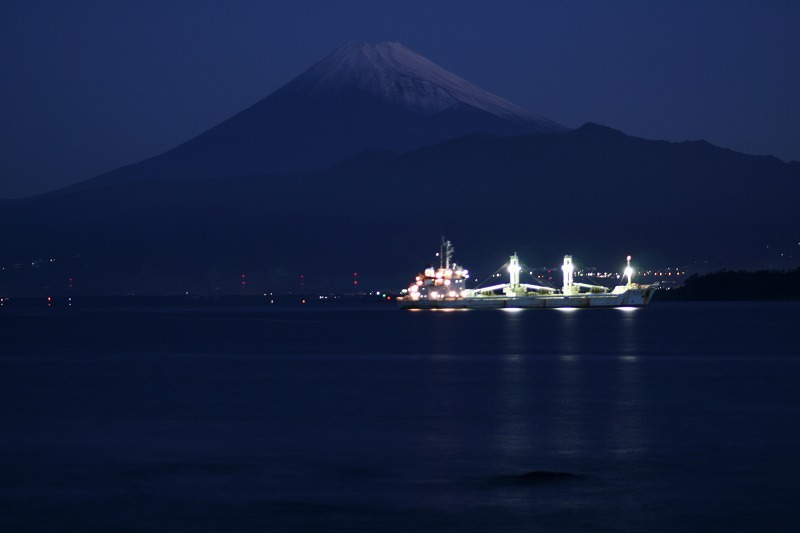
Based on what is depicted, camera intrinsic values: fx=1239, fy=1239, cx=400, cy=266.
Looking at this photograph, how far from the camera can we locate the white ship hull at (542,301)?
155 meters

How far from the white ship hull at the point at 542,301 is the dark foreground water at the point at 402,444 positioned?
9971 cm

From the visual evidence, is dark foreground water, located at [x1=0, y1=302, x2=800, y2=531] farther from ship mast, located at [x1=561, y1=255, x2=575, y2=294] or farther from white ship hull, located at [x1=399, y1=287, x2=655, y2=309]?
ship mast, located at [x1=561, y1=255, x2=575, y2=294]

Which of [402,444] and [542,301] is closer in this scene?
[402,444]

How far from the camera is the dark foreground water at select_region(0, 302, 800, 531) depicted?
58.4 ft

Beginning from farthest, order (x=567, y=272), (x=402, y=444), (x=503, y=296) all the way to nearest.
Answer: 1. (x=567, y=272)
2. (x=503, y=296)
3. (x=402, y=444)

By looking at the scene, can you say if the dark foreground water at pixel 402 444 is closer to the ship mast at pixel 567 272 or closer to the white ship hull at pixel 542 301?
the white ship hull at pixel 542 301

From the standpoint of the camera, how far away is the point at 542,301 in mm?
160250

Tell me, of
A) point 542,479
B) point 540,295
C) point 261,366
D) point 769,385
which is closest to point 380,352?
point 261,366

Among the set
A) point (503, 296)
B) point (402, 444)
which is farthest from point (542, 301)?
point (402, 444)

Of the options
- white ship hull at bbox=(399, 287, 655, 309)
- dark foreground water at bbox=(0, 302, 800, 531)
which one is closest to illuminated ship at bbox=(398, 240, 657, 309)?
white ship hull at bbox=(399, 287, 655, 309)

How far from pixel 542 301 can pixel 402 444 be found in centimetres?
13611

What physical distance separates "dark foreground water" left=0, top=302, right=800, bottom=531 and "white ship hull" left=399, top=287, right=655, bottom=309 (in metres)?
99.7

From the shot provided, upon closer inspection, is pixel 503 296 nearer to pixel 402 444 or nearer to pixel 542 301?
pixel 542 301

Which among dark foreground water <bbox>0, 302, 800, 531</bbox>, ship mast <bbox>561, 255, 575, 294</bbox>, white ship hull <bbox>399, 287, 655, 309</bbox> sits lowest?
dark foreground water <bbox>0, 302, 800, 531</bbox>
